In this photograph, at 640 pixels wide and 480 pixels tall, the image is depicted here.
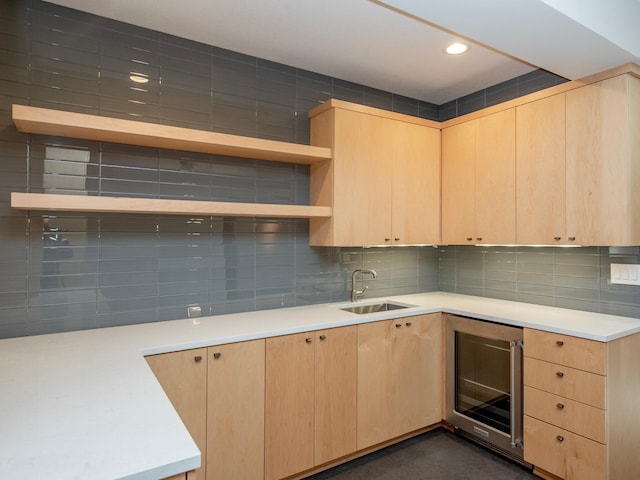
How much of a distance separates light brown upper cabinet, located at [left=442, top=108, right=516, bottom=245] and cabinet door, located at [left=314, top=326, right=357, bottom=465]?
4.26ft

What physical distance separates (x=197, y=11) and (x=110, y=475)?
218cm

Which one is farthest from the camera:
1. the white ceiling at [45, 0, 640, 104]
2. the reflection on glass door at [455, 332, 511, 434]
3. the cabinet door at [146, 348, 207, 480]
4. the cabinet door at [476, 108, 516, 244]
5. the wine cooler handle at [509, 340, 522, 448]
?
the cabinet door at [476, 108, 516, 244]

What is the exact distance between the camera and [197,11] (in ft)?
6.93

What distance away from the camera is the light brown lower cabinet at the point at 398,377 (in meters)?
2.49

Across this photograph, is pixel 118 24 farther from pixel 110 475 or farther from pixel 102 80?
pixel 110 475

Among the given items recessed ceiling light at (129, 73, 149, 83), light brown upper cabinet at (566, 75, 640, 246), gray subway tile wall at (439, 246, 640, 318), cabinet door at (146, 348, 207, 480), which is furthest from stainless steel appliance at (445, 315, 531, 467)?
recessed ceiling light at (129, 73, 149, 83)

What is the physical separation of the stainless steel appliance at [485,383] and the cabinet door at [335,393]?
817 mm

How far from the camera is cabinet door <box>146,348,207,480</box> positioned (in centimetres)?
184

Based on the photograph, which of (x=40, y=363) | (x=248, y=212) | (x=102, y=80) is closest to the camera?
(x=40, y=363)

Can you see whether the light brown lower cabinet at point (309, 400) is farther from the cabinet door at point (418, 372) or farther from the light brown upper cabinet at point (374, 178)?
the light brown upper cabinet at point (374, 178)

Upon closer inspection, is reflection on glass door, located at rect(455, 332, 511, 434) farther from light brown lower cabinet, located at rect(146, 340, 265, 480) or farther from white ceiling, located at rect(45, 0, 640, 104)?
white ceiling, located at rect(45, 0, 640, 104)

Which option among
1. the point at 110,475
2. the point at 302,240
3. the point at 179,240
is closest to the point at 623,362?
the point at 302,240

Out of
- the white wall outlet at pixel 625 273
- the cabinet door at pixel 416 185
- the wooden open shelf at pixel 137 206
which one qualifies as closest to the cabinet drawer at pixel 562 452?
the white wall outlet at pixel 625 273

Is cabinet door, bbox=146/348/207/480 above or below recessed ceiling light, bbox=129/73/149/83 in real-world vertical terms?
below
